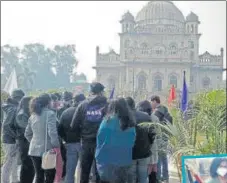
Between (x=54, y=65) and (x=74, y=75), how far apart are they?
4683mm

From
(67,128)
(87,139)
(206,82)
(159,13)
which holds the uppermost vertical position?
(159,13)

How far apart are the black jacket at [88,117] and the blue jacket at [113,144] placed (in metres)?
0.93

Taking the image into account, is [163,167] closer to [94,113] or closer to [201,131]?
[201,131]

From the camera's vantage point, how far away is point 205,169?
12.6ft

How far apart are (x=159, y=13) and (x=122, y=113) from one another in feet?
161

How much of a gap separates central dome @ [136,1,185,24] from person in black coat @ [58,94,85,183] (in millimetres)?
46785

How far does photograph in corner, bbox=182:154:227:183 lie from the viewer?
12.6 ft

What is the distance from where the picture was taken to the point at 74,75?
78688 millimetres

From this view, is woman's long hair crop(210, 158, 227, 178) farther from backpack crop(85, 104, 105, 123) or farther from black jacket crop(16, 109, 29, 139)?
black jacket crop(16, 109, 29, 139)

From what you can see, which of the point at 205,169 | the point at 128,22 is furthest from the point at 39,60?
the point at 205,169

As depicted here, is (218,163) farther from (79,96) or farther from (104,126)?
(79,96)

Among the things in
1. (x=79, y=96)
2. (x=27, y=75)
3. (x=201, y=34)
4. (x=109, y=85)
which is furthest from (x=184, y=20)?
(x=79, y=96)

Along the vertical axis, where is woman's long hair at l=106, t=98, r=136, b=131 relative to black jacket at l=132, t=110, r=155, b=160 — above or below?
above

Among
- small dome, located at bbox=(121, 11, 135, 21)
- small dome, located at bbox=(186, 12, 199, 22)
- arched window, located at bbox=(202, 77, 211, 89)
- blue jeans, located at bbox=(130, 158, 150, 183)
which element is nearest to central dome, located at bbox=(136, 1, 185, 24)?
small dome, located at bbox=(186, 12, 199, 22)
